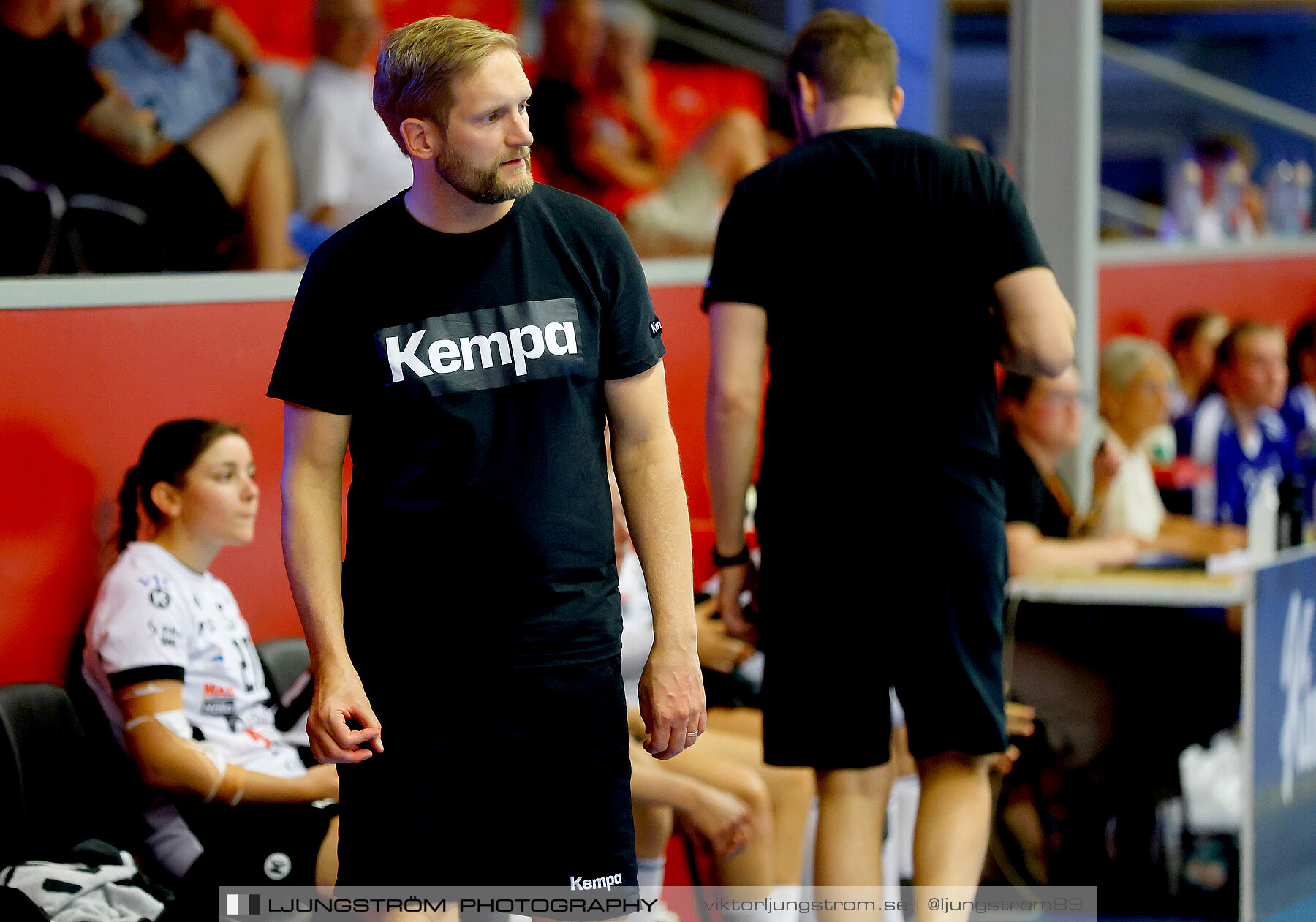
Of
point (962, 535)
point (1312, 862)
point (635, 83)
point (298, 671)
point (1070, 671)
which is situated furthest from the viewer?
point (635, 83)

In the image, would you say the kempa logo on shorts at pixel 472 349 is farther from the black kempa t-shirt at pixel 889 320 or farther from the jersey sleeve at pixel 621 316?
the black kempa t-shirt at pixel 889 320

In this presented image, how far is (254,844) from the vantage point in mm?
2621

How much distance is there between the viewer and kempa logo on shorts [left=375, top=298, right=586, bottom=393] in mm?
1854

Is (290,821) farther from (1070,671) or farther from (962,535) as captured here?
(1070,671)

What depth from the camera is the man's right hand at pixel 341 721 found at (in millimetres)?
1827

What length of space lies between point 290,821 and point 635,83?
430 centimetres

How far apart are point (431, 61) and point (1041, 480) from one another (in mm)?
2388

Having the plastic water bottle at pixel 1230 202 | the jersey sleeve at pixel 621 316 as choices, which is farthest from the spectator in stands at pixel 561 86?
the plastic water bottle at pixel 1230 202

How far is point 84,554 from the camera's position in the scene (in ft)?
9.34

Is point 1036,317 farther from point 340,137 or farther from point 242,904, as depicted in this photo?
point 340,137

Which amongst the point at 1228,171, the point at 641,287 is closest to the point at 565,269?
the point at 641,287

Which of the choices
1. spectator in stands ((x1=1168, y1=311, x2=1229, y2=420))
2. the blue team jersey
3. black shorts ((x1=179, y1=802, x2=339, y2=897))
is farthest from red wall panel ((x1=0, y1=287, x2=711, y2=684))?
spectator in stands ((x1=1168, y1=311, x2=1229, y2=420))

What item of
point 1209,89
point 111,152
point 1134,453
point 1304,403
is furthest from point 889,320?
point 1209,89

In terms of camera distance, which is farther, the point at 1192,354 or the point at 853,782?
the point at 1192,354
